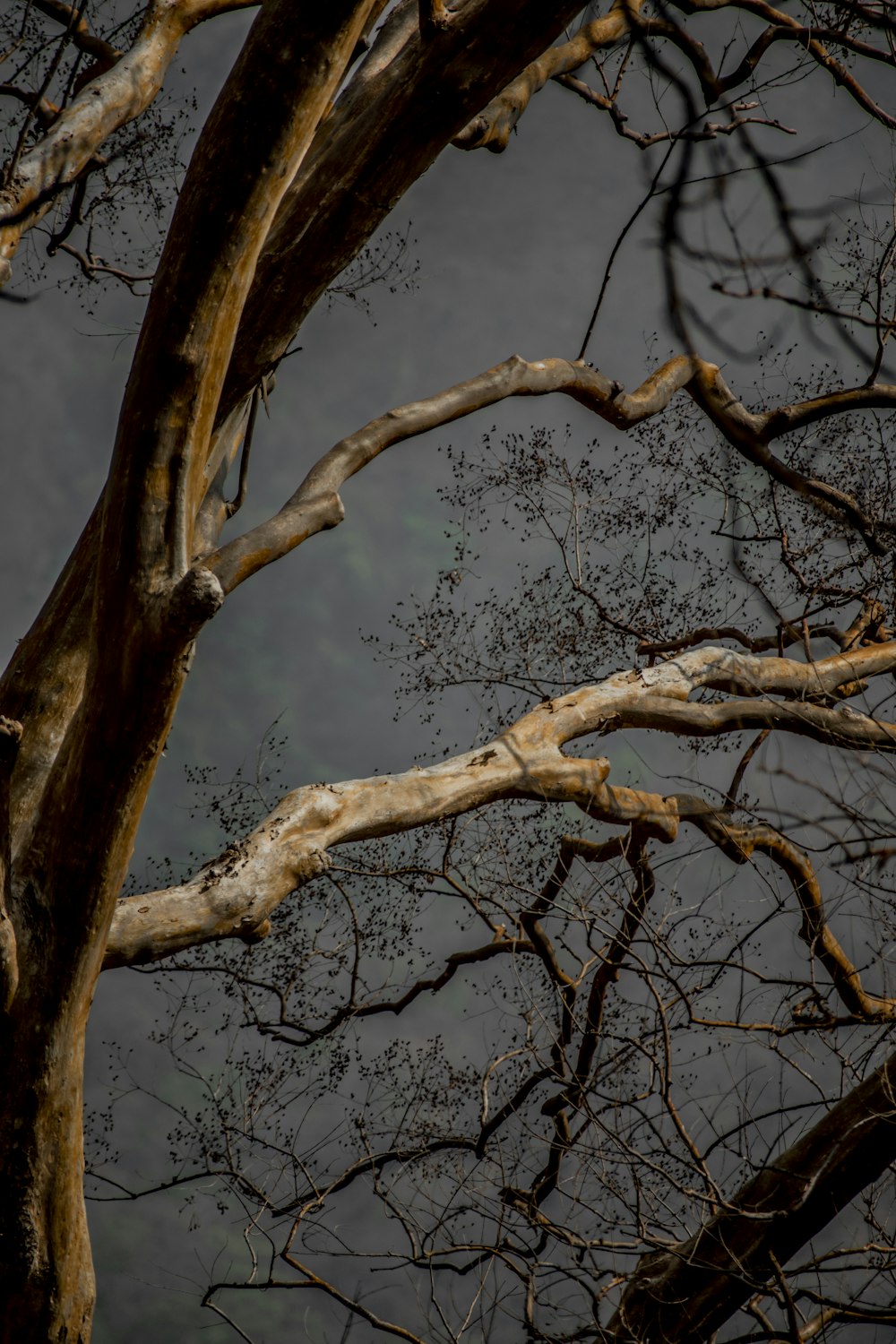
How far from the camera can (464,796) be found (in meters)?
3.44

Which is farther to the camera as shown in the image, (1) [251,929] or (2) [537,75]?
(2) [537,75]

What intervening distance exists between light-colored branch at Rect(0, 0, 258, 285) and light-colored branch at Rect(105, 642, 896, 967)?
185 centimetres

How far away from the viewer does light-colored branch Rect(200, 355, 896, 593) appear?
3174 millimetres

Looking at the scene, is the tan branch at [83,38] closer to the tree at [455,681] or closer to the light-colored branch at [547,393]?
the tree at [455,681]

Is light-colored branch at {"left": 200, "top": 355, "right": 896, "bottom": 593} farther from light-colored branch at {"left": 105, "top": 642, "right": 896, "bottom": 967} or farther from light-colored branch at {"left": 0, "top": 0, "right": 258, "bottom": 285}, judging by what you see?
light-colored branch at {"left": 0, "top": 0, "right": 258, "bottom": 285}

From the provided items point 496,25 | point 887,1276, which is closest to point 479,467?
point 496,25

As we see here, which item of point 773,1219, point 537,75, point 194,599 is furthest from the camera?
point 537,75

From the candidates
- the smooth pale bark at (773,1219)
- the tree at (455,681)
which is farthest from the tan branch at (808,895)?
the smooth pale bark at (773,1219)

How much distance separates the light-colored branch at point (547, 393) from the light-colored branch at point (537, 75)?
87 centimetres

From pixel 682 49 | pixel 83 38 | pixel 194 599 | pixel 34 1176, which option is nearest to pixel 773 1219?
pixel 34 1176

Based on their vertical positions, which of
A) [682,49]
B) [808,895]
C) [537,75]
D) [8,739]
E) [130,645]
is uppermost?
[682,49]

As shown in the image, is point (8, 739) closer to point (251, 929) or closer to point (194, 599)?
point (194, 599)

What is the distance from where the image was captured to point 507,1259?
3.01 m

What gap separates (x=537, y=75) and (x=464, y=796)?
10.1ft
